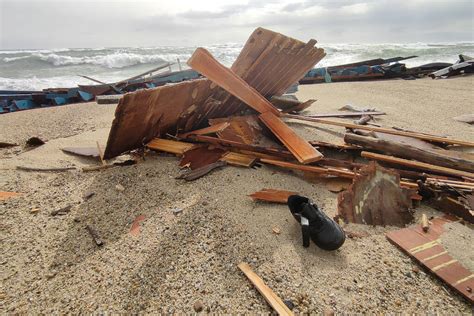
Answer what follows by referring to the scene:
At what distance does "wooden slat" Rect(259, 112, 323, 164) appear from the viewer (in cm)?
287

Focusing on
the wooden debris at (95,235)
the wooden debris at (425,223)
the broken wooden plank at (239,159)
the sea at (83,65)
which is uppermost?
the sea at (83,65)

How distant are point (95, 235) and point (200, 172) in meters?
1.25

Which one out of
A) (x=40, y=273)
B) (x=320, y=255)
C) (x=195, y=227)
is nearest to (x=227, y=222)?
(x=195, y=227)

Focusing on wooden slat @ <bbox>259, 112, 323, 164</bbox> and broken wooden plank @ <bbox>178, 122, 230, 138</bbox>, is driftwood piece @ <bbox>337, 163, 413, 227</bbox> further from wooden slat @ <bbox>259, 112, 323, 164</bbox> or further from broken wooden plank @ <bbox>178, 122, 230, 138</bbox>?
broken wooden plank @ <bbox>178, 122, 230, 138</bbox>

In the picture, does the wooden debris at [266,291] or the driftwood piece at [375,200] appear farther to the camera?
the driftwood piece at [375,200]

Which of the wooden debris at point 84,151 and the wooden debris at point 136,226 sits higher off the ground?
the wooden debris at point 84,151

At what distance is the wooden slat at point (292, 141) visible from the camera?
2.87m

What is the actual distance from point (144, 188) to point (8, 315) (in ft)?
4.83

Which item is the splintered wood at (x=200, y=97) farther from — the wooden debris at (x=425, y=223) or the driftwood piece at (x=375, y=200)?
the wooden debris at (x=425, y=223)

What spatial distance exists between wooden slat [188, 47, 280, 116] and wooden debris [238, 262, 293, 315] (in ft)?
7.13

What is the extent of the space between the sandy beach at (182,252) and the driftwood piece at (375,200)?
112mm

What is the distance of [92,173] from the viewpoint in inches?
127

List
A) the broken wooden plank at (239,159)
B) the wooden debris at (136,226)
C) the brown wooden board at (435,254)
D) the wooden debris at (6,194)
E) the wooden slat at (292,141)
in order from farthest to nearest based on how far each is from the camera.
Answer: the broken wooden plank at (239,159) < the wooden slat at (292,141) < the wooden debris at (6,194) < the wooden debris at (136,226) < the brown wooden board at (435,254)

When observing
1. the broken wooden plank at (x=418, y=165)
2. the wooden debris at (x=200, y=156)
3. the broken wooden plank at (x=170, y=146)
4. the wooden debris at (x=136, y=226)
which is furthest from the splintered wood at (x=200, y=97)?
the broken wooden plank at (x=418, y=165)
